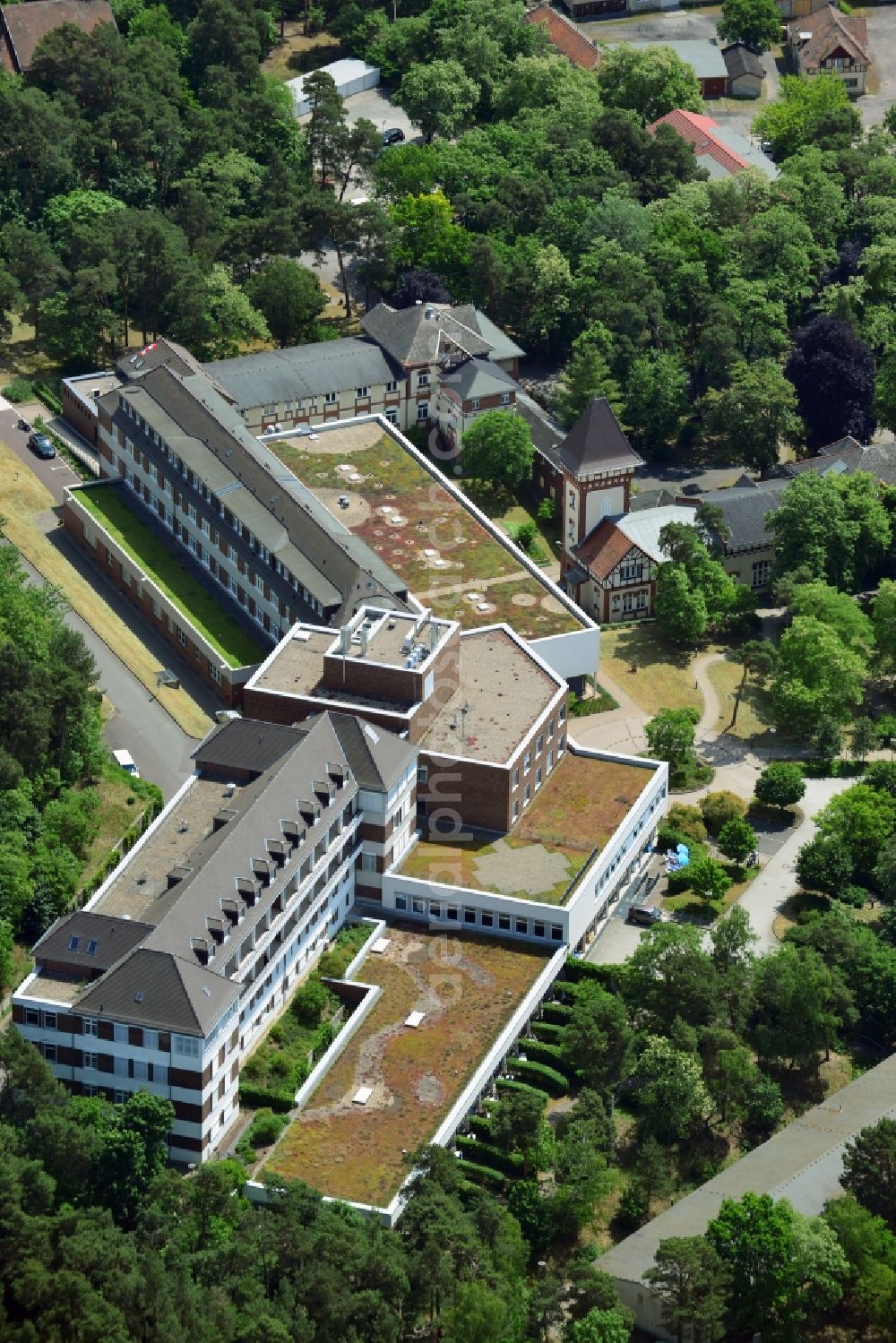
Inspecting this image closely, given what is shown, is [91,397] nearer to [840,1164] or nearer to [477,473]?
[477,473]

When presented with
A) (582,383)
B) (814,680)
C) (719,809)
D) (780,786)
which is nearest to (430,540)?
(582,383)

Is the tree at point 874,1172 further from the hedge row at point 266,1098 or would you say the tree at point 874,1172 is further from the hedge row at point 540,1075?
the hedge row at point 266,1098

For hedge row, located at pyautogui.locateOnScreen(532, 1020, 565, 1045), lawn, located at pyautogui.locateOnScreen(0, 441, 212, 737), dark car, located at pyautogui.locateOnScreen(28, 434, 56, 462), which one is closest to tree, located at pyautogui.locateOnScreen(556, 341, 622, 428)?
dark car, located at pyautogui.locateOnScreen(28, 434, 56, 462)

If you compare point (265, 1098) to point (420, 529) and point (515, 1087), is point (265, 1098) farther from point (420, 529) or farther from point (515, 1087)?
point (420, 529)

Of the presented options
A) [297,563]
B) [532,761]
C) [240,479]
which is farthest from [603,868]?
[240,479]

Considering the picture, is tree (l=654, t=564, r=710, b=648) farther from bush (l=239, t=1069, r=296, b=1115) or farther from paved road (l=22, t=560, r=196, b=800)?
bush (l=239, t=1069, r=296, b=1115)

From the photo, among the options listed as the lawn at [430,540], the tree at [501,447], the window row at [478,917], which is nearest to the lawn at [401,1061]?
the window row at [478,917]

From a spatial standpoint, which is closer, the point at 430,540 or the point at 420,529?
the point at 430,540
